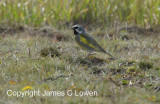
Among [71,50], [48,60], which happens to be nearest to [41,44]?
[71,50]

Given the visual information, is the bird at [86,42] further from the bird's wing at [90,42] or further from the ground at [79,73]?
the ground at [79,73]

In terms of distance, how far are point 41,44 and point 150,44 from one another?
2.61 meters

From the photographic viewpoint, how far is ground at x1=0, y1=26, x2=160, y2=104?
14.3 feet

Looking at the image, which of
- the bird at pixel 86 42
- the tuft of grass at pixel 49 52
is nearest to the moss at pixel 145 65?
the bird at pixel 86 42

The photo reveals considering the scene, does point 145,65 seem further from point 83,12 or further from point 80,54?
point 83,12

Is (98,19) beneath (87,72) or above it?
above

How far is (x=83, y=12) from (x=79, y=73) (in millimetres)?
4629

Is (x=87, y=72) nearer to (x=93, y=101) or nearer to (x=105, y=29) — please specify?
(x=93, y=101)

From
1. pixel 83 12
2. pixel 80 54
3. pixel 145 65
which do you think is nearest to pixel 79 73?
pixel 80 54

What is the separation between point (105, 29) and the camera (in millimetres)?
9305

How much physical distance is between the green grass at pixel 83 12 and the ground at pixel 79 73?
2145 mm

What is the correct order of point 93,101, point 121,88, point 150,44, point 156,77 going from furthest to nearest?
1. point 150,44
2. point 156,77
3. point 121,88
4. point 93,101

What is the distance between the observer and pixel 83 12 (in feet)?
32.1

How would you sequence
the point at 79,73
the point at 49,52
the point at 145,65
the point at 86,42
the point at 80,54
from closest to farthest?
the point at 79,73
the point at 145,65
the point at 49,52
the point at 80,54
the point at 86,42
